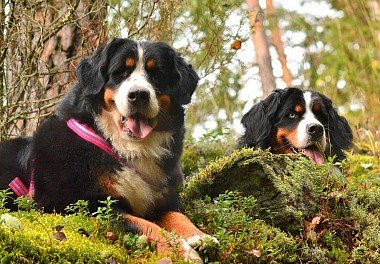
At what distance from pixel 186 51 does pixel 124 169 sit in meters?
2.81

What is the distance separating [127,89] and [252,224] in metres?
1.42

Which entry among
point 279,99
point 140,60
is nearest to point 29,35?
point 140,60

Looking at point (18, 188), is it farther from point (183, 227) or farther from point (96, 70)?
point (183, 227)

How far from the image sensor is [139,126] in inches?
204

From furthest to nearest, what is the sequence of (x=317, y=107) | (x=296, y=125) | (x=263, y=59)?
(x=263, y=59)
(x=317, y=107)
(x=296, y=125)

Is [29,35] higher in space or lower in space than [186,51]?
higher

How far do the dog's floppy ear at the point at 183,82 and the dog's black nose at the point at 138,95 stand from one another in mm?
446

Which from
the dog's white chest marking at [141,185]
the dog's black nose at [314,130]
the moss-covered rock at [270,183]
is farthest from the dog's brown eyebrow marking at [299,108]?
the dog's white chest marking at [141,185]

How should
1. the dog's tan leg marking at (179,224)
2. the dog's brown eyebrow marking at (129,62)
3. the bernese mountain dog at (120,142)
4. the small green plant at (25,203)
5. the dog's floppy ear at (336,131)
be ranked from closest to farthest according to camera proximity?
the small green plant at (25,203) → the dog's tan leg marking at (179,224) → the bernese mountain dog at (120,142) → the dog's brown eyebrow marking at (129,62) → the dog's floppy ear at (336,131)

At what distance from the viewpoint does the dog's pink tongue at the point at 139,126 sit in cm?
509

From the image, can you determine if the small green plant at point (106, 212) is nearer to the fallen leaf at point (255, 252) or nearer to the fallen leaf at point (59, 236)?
Result: the fallen leaf at point (59, 236)

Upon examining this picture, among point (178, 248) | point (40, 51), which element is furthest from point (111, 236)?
point (40, 51)

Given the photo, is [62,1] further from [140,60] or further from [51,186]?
[51,186]

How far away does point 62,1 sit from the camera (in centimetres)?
690
